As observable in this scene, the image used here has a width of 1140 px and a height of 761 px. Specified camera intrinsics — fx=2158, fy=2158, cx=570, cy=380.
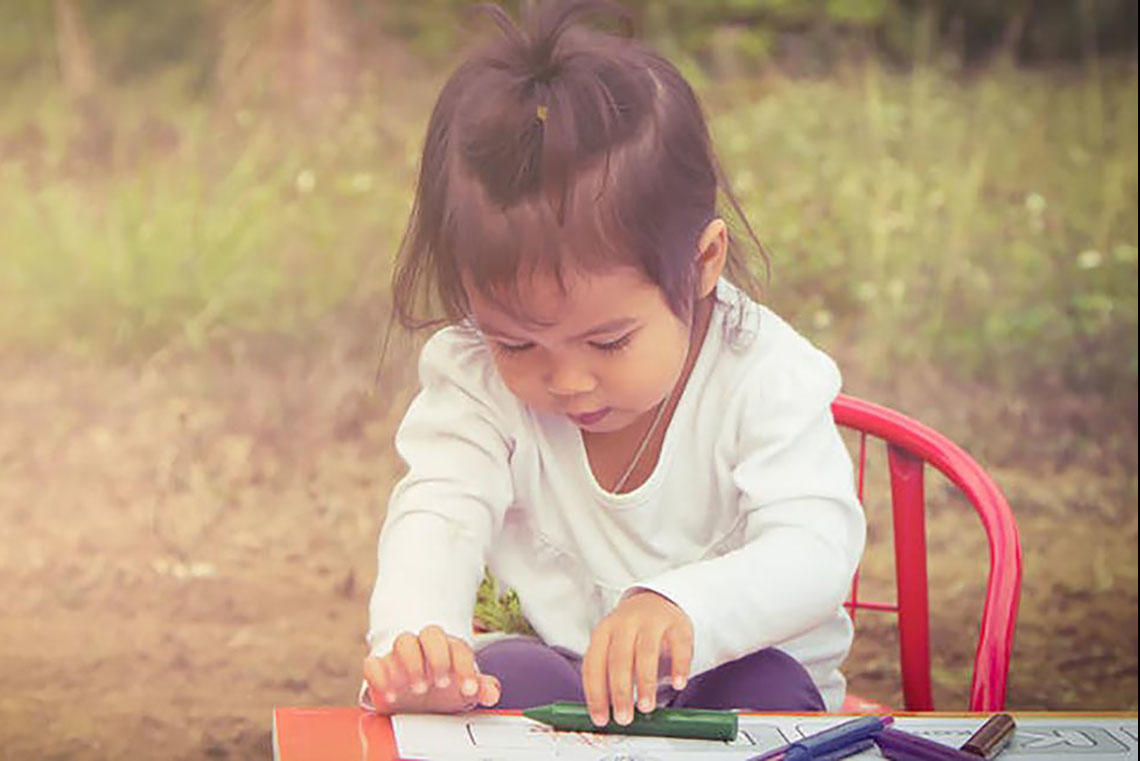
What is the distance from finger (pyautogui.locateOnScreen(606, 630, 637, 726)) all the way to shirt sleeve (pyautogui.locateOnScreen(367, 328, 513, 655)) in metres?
0.13

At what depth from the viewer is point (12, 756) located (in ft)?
6.97

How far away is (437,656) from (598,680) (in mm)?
83

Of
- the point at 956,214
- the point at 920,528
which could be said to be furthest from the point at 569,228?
the point at 956,214

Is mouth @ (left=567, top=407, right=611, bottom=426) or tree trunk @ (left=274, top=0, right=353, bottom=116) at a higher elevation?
tree trunk @ (left=274, top=0, right=353, bottom=116)

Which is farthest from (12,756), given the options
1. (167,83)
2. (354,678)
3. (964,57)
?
(964,57)

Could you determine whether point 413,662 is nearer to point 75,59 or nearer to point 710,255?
point 710,255

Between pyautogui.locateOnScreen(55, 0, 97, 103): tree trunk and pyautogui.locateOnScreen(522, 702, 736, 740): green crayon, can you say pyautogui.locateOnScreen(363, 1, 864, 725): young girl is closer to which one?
pyautogui.locateOnScreen(522, 702, 736, 740): green crayon

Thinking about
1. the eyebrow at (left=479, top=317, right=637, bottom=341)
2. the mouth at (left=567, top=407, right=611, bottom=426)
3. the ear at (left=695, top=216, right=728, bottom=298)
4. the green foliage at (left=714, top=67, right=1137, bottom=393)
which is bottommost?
the green foliage at (left=714, top=67, right=1137, bottom=393)

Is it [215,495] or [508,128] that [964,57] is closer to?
[215,495]

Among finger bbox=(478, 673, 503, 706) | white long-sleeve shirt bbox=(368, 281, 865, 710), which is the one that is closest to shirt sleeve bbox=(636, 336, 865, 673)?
white long-sleeve shirt bbox=(368, 281, 865, 710)

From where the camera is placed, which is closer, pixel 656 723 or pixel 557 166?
pixel 656 723

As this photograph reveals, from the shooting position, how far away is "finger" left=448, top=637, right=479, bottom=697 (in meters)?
1.07

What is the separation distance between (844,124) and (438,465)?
8.11 ft

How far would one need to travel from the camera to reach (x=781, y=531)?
1229mm
